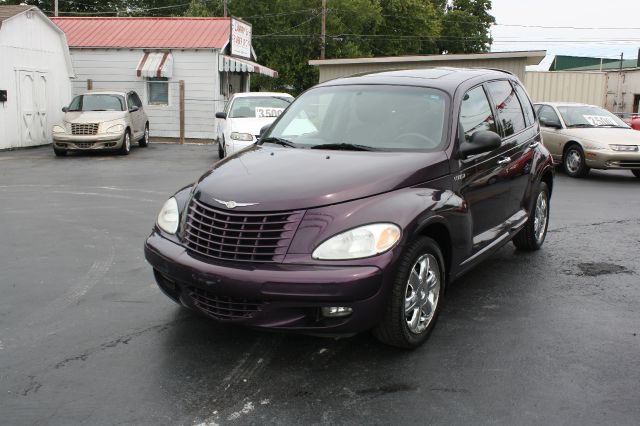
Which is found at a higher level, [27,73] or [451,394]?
→ [27,73]

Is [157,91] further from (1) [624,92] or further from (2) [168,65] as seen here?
(1) [624,92]

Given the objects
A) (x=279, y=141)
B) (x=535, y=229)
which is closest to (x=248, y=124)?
(x=535, y=229)

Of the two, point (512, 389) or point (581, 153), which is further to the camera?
point (581, 153)

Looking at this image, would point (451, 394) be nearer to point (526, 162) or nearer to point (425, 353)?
point (425, 353)

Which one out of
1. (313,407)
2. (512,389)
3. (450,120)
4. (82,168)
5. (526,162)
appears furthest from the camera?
(82,168)

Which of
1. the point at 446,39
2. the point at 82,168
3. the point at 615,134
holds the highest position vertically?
the point at 446,39

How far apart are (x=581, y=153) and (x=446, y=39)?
5947 centimetres

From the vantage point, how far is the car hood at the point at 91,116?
672 inches

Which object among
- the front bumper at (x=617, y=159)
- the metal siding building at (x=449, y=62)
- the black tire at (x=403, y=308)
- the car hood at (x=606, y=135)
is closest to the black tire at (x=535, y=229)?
the black tire at (x=403, y=308)

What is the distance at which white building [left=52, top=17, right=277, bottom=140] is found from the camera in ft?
76.5

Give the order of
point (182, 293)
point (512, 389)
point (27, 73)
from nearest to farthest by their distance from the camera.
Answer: point (512, 389) → point (182, 293) → point (27, 73)

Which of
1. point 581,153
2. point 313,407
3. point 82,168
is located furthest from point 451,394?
point 82,168

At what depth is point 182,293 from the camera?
4.14 metres

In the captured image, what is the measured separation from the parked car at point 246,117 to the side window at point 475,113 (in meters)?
7.78
